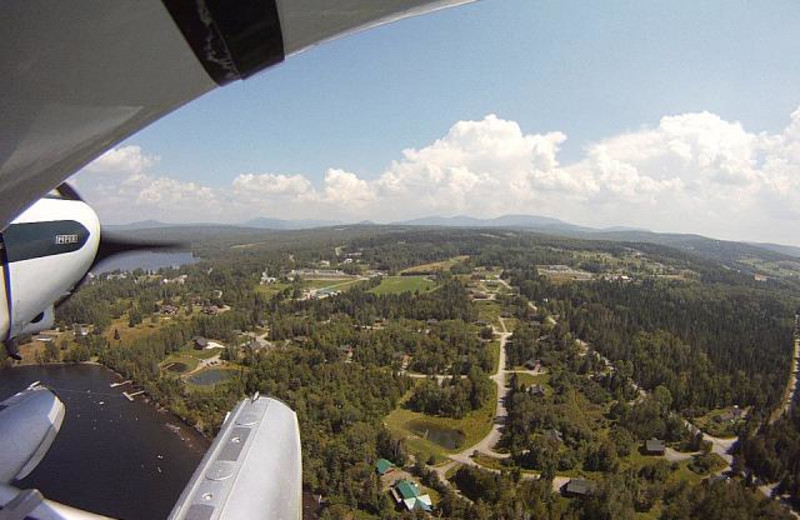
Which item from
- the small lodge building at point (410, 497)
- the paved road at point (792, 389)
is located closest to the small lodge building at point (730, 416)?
the paved road at point (792, 389)

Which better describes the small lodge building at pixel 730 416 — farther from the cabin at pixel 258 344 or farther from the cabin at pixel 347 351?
the cabin at pixel 258 344

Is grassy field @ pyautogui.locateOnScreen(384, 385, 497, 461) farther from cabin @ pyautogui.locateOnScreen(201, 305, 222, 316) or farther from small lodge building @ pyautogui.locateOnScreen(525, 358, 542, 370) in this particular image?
cabin @ pyautogui.locateOnScreen(201, 305, 222, 316)

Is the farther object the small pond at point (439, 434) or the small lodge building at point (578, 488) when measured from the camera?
the small pond at point (439, 434)

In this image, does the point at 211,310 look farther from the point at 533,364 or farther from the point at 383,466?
the point at 383,466

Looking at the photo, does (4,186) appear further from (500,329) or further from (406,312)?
(406,312)

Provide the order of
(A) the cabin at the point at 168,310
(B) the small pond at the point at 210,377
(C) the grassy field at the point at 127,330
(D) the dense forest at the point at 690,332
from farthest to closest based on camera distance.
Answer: (A) the cabin at the point at 168,310 < (C) the grassy field at the point at 127,330 < (B) the small pond at the point at 210,377 < (D) the dense forest at the point at 690,332

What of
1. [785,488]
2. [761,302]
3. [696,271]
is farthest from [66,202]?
[696,271]

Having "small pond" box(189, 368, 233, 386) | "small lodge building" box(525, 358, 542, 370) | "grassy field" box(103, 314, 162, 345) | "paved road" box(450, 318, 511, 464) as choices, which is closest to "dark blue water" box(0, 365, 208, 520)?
"small pond" box(189, 368, 233, 386)
